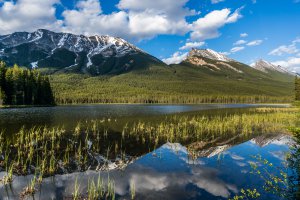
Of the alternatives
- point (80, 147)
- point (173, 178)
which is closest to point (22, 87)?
point (80, 147)

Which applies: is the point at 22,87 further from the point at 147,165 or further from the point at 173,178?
the point at 173,178

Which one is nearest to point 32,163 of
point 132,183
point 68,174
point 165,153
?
point 68,174

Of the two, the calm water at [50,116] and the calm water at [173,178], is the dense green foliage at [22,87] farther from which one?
the calm water at [173,178]

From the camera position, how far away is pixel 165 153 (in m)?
29.2

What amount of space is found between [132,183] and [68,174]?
17.5ft

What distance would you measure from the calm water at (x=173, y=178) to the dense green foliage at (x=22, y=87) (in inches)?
3730

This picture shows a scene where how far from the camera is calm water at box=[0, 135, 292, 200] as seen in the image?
16.7m

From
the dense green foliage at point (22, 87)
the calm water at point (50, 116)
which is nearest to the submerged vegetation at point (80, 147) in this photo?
the calm water at point (50, 116)

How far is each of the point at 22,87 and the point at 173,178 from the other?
353 feet

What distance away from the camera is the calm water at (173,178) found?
16.7m

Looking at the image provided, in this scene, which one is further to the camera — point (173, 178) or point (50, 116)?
point (50, 116)


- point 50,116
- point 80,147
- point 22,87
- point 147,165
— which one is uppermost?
point 22,87

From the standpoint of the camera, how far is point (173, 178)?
2027cm

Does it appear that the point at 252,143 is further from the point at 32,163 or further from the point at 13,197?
the point at 13,197
